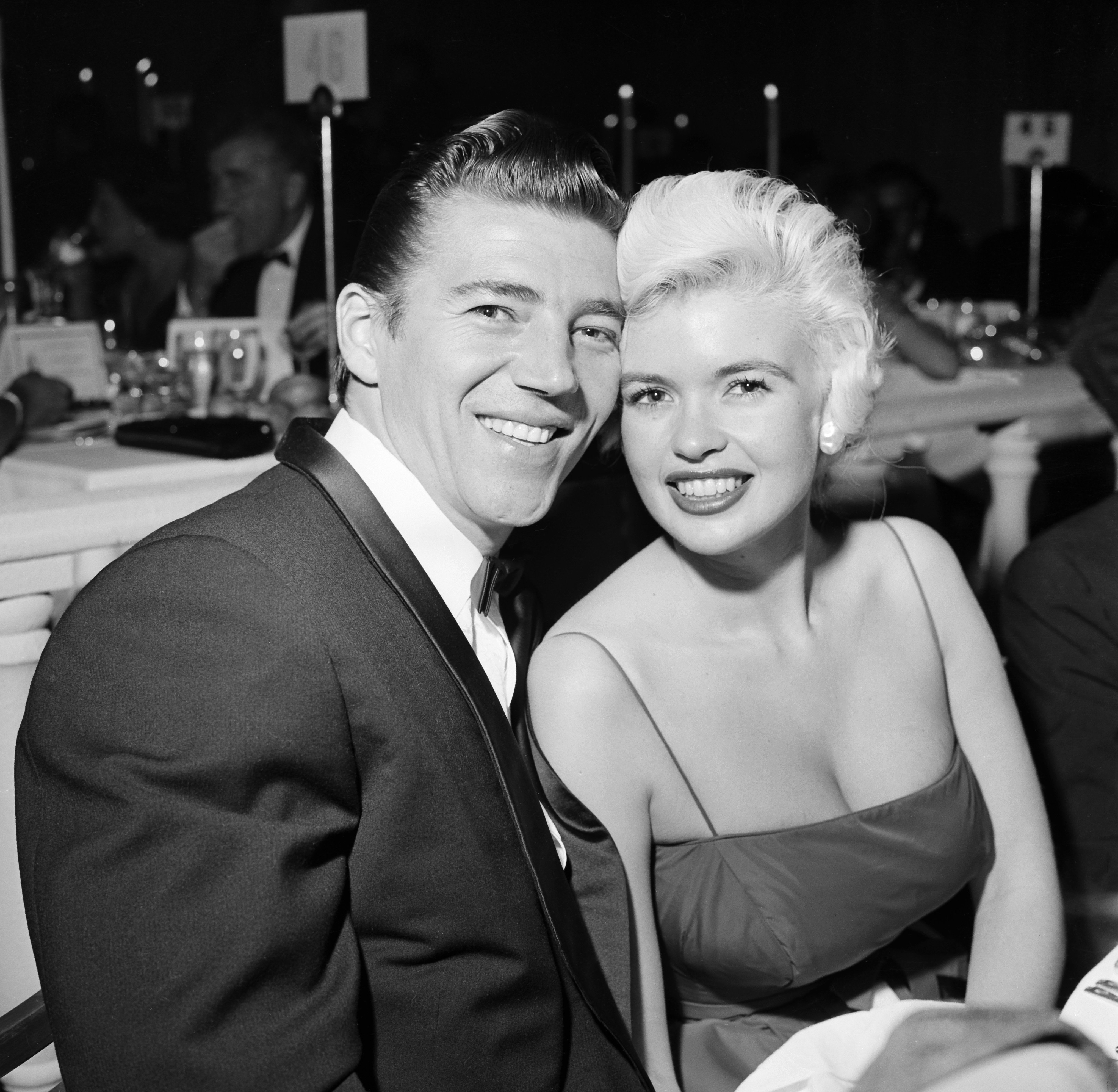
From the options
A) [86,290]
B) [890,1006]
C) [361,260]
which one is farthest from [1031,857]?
[86,290]

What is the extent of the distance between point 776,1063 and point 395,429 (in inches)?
30.2

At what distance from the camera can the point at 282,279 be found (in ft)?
8.84

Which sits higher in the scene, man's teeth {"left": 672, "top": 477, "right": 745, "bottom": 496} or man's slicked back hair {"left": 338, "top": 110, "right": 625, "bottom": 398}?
man's slicked back hair {"left": 338, "top": 110, "right": 625, "bottom": 398}

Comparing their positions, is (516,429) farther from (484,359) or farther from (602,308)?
(602,308)

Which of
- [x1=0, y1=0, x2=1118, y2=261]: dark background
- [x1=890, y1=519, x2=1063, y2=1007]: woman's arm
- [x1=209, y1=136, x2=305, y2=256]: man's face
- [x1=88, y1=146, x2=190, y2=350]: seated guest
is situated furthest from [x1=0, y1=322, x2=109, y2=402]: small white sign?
[x1=890, y1=519, x2=1063, y2=1007]: woman's arm

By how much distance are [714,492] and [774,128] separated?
83 centimetres

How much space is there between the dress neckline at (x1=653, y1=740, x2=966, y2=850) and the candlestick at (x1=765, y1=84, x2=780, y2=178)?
2.58 ft

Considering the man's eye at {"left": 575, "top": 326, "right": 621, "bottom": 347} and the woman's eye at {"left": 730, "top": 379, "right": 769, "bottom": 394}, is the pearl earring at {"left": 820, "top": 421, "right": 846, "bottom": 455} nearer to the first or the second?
the woman's eye at {"left": 730, "top": 379, "right": 769, "bottom": 394}

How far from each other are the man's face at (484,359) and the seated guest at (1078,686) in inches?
37.3

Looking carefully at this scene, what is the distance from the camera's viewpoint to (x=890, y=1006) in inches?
50.1

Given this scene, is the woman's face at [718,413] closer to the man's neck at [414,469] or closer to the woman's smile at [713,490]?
the woman's smile at [713,490]

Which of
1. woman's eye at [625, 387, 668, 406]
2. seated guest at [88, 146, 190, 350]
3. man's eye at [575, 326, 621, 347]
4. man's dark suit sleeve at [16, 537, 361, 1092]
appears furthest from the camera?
seated guest at [88, 146, 190, 350]

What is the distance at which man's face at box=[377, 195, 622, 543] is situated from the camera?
4.04 feet

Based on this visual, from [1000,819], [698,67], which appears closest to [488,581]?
[1000,819]
